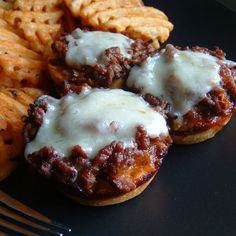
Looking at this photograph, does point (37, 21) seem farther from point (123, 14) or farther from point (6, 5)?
point (123, 14)

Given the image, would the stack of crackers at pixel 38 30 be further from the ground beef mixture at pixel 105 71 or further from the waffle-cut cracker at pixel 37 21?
the ground beef mixture at pixel 105 71

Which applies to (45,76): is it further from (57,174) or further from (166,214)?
(166,214)

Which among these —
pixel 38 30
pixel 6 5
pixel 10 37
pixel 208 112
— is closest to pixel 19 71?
pixel 10 37

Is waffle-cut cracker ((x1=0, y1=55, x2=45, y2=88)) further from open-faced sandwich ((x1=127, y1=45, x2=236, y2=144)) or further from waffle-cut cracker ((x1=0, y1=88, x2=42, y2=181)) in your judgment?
open-faced sandwich ((x1=127, y1=45, x2=236, y2=144))

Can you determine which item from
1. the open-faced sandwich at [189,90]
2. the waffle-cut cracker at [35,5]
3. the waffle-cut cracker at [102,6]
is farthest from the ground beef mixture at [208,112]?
the waffle-cut cracker at [35,5]

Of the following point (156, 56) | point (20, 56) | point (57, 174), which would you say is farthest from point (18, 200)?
point (156, 56)

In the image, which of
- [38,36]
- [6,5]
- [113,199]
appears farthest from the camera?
[6,5]

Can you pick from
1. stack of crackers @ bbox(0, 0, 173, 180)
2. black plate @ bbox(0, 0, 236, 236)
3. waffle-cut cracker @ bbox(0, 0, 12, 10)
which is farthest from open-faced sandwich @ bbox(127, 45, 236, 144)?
waffle-cut cracker @ bbox(0, 0, 12, 10)
